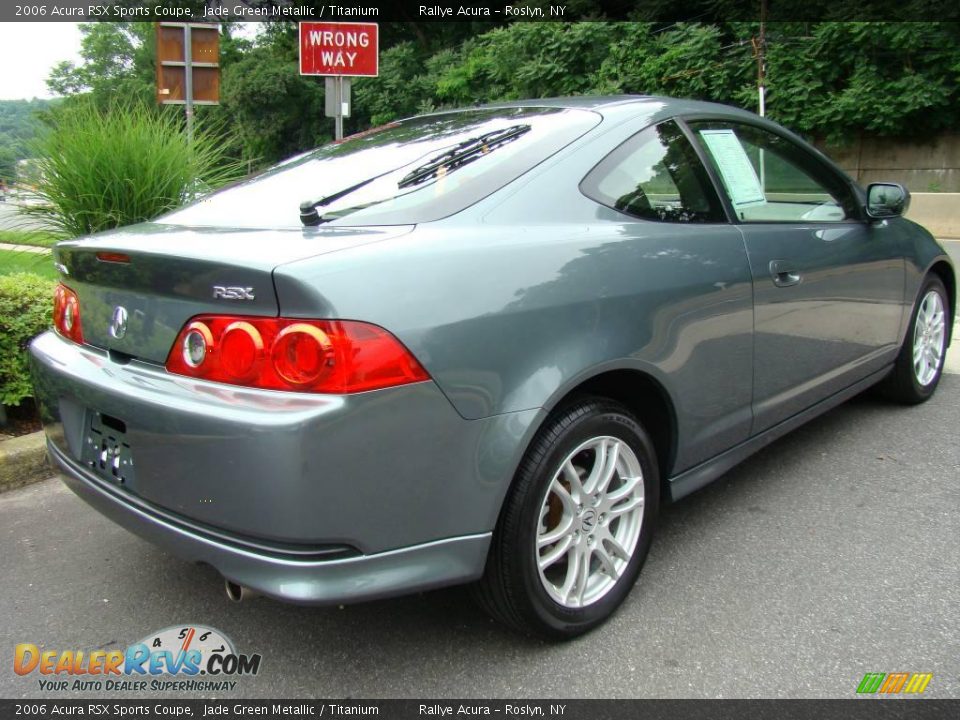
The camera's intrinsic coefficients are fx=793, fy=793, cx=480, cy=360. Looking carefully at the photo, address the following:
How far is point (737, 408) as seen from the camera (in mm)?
2744

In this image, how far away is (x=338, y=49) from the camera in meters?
7.64

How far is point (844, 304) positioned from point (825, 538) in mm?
1007

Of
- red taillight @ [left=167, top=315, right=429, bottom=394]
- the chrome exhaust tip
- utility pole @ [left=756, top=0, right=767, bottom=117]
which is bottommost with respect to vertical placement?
the chrome exhaust tip

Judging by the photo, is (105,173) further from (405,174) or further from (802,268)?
(802,268)

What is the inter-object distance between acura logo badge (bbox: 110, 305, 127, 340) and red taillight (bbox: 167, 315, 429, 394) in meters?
0.41

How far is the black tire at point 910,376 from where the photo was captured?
4031 mm

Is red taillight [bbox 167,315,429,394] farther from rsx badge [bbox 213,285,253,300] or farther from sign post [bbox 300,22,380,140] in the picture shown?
sign post [bbox 300,22,380,140]

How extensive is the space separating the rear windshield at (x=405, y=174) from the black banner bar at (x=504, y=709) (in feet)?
4.12

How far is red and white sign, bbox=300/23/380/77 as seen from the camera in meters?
7.58

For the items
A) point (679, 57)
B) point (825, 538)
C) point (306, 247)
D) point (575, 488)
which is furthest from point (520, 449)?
point (679, 57)

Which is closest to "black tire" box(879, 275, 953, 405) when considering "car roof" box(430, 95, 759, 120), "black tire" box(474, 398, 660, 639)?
"car roof" box(430, 95, 759, 120)

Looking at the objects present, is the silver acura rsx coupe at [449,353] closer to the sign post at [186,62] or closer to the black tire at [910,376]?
the black tire at [910,376]

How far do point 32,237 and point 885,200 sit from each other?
15.5 ft

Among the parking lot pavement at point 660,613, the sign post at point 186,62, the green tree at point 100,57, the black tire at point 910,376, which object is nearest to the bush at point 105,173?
the parking lot pavement at point 660,613
